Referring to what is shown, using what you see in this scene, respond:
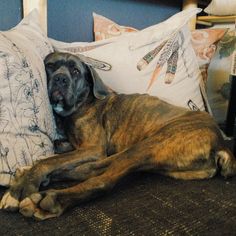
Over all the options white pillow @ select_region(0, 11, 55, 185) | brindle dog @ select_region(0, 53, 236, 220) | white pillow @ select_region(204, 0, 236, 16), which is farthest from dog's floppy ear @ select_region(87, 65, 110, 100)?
white pillow @ select_region(204, 0, 236, 16)

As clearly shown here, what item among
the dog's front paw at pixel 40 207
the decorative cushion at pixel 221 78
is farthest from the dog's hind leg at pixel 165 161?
the decorative cushion at pixel 221 78

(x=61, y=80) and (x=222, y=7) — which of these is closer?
(x=61, y=80)

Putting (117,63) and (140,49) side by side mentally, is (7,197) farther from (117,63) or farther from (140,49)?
(140,49)

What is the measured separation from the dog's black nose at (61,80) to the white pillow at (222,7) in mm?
1216

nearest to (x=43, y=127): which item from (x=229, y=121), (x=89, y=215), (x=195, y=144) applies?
(x=89, y=215)

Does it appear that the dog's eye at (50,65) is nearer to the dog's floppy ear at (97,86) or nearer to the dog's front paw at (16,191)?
the dog's floppy ear at (97,86)

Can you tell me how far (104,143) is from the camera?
1297mm

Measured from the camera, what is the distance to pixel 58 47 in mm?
1512

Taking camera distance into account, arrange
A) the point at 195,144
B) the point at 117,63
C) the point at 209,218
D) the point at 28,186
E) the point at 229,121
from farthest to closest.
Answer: the point at 229,121, the point at 117,63, the point at 195,144, the point at 28,186, the point at 209,218

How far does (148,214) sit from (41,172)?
35cm

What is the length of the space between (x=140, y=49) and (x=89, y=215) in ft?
2.97

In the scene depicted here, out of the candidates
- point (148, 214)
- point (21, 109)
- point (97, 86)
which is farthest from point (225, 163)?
point (21, 109)

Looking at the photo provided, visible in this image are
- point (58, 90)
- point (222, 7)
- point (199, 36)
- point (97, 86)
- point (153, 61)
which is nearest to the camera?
point (58, 90)

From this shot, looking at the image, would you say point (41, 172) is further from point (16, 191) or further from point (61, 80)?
point (61, 80)
